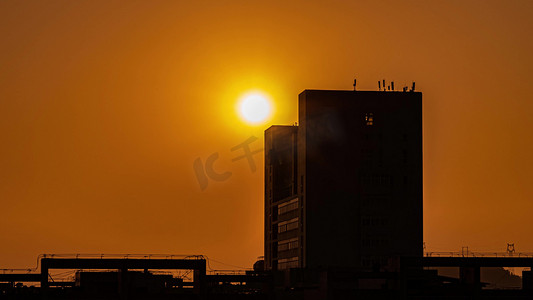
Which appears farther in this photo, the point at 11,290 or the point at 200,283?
the point at 11,290

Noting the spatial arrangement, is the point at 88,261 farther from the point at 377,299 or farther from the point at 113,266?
the point at 377,299

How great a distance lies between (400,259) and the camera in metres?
188

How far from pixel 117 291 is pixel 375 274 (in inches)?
1757

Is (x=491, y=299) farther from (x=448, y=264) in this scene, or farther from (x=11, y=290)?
(x=11, y=290)

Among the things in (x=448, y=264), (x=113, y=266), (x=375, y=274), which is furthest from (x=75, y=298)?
(x=448, y=264)

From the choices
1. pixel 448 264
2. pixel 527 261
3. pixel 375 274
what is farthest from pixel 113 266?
pixel 527 261

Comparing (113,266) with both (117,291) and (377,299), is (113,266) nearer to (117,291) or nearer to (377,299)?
(117,291)

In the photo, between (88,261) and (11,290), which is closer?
(88,261)

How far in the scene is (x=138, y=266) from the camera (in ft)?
609

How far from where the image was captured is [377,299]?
187 meters

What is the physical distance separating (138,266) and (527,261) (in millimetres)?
64774

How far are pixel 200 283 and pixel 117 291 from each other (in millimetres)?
18876

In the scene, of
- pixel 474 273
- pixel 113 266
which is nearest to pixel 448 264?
pixel 474 273

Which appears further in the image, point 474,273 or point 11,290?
point 11,290
